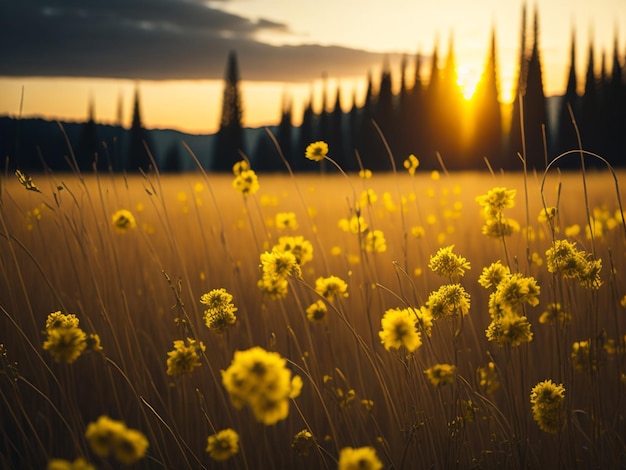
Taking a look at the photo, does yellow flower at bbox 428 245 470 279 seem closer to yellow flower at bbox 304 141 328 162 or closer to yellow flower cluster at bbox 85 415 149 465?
yellow flower at bbox 304 141 328 162

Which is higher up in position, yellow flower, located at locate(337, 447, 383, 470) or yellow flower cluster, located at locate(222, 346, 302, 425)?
yellow flower cluster, located at locate(222, 346, 302, 425)

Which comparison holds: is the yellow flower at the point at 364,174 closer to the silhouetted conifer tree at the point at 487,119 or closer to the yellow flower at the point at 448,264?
the yellow flower at the point at 448,264

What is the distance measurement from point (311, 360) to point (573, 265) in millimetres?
790

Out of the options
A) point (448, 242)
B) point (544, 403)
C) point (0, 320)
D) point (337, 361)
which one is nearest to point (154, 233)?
point (0, 320)

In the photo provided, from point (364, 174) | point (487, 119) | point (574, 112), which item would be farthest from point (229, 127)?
point (364, 174)

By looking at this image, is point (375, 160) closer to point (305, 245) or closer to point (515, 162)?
point (515, 162)

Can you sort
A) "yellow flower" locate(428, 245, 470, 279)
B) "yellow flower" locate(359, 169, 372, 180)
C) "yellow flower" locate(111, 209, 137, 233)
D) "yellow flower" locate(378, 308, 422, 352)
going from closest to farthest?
"yellow flower" locate(378, 308, 422, 352) → "yellow flower" locate(428, 245, 470, 279) → "yellow flower" locate(359, 169, 372, 180) → "yellow flower" locate(111, 209, 137, 233)

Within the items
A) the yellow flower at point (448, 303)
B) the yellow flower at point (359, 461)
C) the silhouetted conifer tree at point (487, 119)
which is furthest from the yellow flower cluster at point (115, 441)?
the silhouetted conifer tree at point (487, 119)

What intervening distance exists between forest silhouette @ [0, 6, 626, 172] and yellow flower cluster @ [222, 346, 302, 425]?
21.4 m

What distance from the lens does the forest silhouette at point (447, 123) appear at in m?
25.1

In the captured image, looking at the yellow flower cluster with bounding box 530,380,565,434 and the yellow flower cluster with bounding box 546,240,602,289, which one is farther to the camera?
the yellow flower cluster with bounding box 546,240,602,289

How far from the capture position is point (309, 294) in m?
2.38

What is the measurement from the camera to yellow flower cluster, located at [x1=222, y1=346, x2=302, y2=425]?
70 cm

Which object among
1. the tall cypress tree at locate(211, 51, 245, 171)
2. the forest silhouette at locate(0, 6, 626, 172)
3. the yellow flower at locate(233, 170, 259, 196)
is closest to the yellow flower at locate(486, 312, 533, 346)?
the yellow flower at locate(233, 170, 259, 196)
